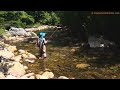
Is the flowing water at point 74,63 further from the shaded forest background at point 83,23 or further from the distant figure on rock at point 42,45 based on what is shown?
the shaded forest background at point 83,23

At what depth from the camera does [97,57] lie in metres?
13.6

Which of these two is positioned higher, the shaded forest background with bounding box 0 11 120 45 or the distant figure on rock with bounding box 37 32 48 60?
the shaded forest background with bounding box 0 11 120 45

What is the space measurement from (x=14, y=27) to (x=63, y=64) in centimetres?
909

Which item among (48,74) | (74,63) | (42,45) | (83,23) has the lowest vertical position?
(48,74)

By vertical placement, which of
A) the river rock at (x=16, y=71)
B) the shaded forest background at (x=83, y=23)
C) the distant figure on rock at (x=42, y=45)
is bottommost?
the river rock at (x=16, y=71)

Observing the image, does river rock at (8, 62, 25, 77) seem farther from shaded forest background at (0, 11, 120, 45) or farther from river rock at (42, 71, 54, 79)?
shaded forest background at (0, 11, 120, 45)

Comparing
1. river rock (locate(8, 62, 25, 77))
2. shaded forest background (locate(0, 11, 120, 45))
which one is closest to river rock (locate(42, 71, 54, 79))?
river rock (locate(8, 62, 25, 77))

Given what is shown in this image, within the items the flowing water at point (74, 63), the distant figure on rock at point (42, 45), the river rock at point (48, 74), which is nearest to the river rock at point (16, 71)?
the flowing water at point (74, 63)

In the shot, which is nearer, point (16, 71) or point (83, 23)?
point (16, 71)

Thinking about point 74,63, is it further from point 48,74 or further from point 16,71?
point 16,71

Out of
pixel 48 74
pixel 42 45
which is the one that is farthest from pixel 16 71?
pixel 42 45

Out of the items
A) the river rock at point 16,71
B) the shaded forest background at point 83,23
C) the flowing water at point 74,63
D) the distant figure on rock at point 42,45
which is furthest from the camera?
the shaded forest background at point 83,23
